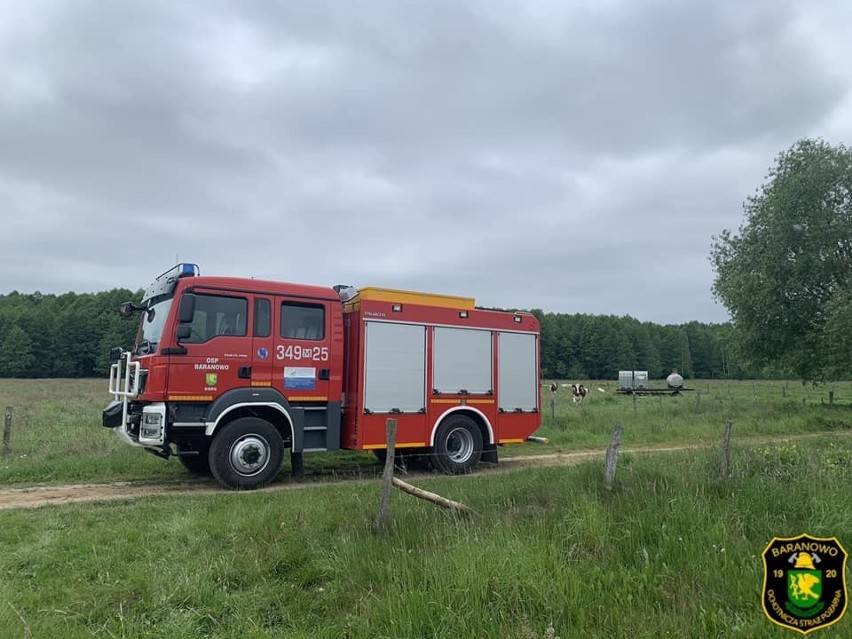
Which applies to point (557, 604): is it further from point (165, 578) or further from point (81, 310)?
point (81, 310)

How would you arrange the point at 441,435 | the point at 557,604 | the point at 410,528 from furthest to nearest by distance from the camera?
the point at 441,435
the point at 410,528
the point at 557,604

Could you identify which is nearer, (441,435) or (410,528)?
(410,528)

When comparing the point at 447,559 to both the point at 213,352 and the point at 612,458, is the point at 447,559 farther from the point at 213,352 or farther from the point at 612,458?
the point at 213,352

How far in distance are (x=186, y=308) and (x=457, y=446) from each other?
5831 mm

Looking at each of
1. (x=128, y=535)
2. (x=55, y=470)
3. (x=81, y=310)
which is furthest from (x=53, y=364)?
(x=128, y=535)

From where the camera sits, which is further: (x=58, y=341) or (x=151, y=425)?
(x=58, y=341)

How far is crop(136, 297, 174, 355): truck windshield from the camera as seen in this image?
9859 millimetres

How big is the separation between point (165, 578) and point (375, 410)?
5962 mm

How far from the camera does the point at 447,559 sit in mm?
4875

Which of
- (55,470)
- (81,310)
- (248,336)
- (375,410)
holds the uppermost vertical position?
(81,310)

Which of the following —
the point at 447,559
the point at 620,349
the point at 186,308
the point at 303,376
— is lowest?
the point at 447,559

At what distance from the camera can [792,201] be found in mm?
25641

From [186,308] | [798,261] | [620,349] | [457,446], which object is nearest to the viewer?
[186,308]
